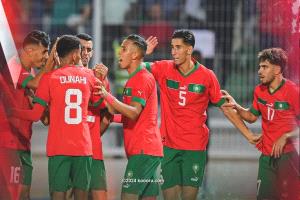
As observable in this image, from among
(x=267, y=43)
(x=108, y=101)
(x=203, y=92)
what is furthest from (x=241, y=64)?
(x=108, y=101)

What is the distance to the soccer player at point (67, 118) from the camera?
809 centimetres

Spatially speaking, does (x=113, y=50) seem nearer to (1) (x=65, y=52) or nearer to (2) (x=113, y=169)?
(2) (x=113, y=169)

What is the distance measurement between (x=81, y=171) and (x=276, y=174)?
1820 millimetres

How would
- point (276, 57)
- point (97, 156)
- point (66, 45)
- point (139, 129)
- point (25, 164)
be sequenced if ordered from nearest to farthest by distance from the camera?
point (66, 45), point (139, 129), point (97, 156), point (276, 57), point (25, 164)

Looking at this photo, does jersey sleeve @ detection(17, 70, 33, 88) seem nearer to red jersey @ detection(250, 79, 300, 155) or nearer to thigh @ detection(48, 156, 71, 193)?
thigh @ detection(48, 156, 71, 193)

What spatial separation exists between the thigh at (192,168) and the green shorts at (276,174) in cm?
59

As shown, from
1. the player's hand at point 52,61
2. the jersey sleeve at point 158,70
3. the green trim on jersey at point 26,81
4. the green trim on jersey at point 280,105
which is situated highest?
the player's hand at point 52,61

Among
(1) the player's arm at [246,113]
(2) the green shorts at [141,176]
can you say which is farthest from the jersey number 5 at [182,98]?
(2) the green shorts at [141,176]

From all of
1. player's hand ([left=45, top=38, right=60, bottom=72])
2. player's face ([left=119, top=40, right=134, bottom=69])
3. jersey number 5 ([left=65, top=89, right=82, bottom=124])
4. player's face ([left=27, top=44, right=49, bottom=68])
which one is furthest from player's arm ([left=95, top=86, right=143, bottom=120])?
player's face ([left=27, top=44, right=49, bottom=68])

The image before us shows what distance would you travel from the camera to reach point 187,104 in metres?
8.93

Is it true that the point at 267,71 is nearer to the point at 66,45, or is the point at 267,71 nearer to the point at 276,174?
the point at 276,174

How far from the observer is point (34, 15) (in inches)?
565

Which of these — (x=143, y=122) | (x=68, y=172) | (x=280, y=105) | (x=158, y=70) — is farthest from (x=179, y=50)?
(x=68, y=172)

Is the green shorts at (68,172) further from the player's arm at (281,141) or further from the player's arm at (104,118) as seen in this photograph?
the player's arm at (281,141)
